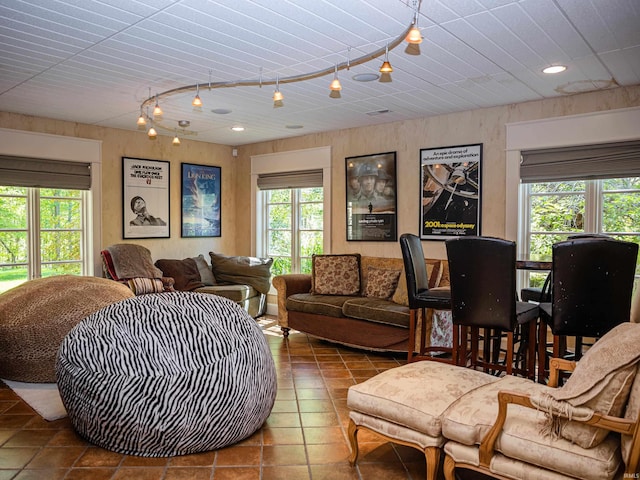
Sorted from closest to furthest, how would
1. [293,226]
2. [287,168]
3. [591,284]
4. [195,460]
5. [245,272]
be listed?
[195,460]
[591,284]
[245,272]
[287,168]
[293,226]

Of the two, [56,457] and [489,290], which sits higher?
[489,290]

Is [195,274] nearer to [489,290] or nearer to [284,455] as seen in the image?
[284,455]

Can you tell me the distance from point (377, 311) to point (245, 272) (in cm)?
238

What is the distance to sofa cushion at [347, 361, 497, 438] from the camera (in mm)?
2355

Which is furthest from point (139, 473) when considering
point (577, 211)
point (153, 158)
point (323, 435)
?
point (153, 158)

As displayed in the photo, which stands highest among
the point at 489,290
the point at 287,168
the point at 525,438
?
the point at 287,168

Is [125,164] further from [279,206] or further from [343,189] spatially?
[343,189]

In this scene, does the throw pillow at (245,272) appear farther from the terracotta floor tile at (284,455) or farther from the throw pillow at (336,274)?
the terracotta floor tile at (284,455)

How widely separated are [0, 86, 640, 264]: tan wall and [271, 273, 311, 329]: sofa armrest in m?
0.76

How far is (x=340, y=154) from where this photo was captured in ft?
20.8

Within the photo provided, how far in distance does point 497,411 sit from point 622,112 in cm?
329

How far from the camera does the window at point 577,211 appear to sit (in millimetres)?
4496

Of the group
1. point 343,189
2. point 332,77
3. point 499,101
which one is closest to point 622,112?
point 499,101

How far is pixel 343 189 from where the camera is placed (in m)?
6.32
